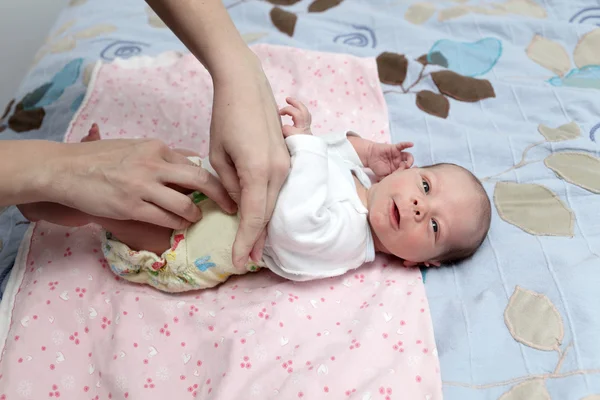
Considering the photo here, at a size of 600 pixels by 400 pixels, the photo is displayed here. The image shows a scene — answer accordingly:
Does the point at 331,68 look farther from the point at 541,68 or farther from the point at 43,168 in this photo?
the point at 43,168

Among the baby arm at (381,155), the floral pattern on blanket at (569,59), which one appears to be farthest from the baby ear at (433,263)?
the floral pattern on blanket at (569,59)

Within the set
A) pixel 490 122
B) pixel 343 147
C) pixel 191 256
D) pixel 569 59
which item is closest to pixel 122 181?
pixel 191 256

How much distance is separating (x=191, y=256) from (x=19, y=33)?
1.47m

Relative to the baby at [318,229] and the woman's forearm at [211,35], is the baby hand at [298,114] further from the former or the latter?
the woman's forearm at [211,35]

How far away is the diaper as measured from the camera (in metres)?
1.11

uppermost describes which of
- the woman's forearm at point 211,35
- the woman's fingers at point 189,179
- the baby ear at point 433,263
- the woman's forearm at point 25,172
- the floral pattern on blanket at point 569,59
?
the woman's forearm at point 211,35

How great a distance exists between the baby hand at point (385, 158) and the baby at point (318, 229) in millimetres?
101

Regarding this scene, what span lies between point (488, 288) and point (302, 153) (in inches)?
17.3

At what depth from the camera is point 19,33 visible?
2.10 m

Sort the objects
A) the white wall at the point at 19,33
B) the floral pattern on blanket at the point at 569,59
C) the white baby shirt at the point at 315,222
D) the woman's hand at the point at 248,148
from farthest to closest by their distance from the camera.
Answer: the white wall at the point at 19,33, the floral pattern on blanket at the point at 569,59, the white baby shirt at the point at 315,222, the woman's hand at the point at 248,148

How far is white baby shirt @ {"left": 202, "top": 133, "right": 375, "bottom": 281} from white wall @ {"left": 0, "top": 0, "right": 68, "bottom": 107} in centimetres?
134

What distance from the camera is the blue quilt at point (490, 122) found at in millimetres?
1003

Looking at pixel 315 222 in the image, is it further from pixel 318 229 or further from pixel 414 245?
pixel 414 245

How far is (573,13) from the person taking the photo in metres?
1.71
